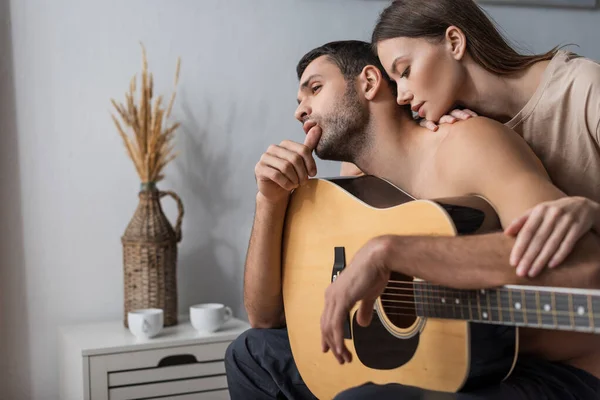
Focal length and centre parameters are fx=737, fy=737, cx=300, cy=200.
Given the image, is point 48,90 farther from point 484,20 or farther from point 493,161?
point 493,161

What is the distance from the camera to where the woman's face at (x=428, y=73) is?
4.64 ft

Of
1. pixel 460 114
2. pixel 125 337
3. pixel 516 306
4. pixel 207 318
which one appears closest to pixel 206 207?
pixel 207 318

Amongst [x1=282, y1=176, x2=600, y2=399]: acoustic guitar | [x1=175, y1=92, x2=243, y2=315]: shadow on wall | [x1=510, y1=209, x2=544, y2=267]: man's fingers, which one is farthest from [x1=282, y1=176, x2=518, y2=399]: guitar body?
[x1=175, y1=92, x2=243, y2=315]: shadow on wall

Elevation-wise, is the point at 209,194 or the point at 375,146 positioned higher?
the point at 375,146

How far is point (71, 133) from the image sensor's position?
8.09 ft

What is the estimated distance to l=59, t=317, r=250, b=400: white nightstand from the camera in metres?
2.11

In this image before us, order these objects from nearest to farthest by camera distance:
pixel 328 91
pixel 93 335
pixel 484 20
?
pixel 484 20
pixel 328 91
pixel 93 335

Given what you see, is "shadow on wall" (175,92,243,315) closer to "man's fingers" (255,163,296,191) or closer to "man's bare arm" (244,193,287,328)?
"man's bare arm" (244,193,287,328)

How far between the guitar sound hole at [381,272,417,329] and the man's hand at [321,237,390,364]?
0.07 m

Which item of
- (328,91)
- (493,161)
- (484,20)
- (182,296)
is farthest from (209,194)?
(493,161)

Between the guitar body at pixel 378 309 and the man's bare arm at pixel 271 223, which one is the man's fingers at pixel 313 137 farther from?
the guitar body at pixel 378 309

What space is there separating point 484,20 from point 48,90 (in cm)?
154

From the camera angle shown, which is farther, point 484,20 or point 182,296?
point 182,296

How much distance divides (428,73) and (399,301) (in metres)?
0.46
